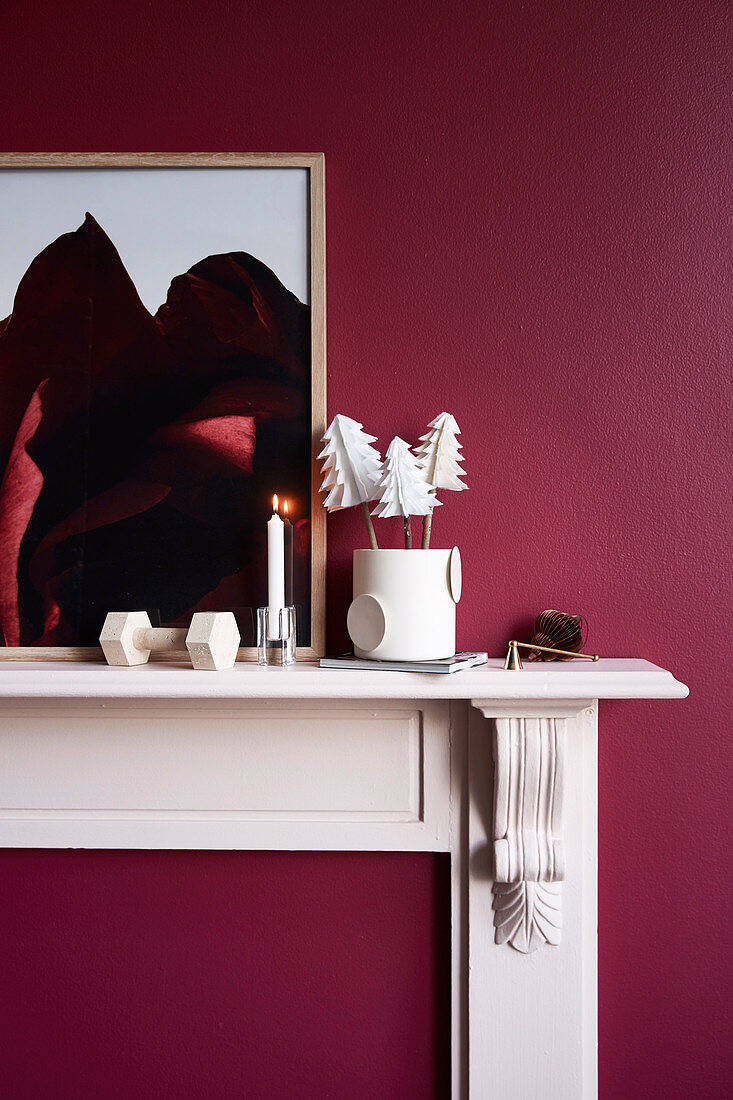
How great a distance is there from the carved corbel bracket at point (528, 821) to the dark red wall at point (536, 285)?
14cm

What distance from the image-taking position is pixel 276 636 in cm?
112

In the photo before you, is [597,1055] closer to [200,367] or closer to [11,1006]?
[11,1006]

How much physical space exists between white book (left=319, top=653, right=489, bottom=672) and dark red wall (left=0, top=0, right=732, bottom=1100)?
121 millimetres

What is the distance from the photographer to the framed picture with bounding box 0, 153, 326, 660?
3.92ft

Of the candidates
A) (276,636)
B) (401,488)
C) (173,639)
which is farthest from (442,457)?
(173,639)

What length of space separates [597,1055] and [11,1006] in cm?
92

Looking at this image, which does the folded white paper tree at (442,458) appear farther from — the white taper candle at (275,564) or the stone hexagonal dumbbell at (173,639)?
the stone hexagonal dumbbell at (173,639)

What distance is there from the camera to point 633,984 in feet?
3.85

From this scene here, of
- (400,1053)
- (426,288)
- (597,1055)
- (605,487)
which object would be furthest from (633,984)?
(426,288)

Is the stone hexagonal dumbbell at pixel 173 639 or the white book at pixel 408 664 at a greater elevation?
the stone hexagonal dumbbell at pixel 173 639

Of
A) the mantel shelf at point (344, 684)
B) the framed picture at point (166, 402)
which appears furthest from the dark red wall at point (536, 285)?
the mantel shelf at point (344, 684)

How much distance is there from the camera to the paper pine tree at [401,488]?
1069mm

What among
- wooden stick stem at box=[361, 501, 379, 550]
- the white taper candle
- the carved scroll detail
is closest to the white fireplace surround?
the carved scroll detail

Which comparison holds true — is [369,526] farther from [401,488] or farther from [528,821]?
[528,821]
